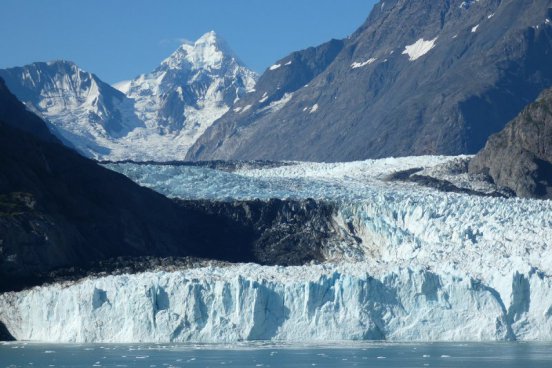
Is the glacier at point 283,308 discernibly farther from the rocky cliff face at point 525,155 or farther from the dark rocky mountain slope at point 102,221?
the rocky cliff face at point 525,155

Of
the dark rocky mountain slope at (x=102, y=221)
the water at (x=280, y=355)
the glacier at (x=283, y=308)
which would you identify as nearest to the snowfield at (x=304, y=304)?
the glacier at (x=283, y=308)

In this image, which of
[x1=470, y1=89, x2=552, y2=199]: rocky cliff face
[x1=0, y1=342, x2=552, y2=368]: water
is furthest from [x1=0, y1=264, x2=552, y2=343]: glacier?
[x1=470, y1=89, x2=552, y2=199]: rocky cliff face

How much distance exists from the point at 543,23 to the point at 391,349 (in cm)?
14550

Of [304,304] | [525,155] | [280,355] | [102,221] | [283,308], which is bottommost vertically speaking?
[280,355]

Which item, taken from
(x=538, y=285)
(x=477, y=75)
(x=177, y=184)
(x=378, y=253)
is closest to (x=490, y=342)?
(x=538, y=285)

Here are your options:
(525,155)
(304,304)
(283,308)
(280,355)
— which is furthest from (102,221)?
(525,155)

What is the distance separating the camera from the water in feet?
144

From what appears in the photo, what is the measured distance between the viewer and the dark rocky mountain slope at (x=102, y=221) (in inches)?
2291

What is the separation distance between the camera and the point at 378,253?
67.5 meters

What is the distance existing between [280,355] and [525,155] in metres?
61.8

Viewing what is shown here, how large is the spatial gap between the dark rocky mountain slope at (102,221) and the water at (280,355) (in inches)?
311

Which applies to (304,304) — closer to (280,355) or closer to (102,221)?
(280,355)

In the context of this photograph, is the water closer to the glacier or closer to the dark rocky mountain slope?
the glacier

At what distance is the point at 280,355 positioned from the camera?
1842 inches
